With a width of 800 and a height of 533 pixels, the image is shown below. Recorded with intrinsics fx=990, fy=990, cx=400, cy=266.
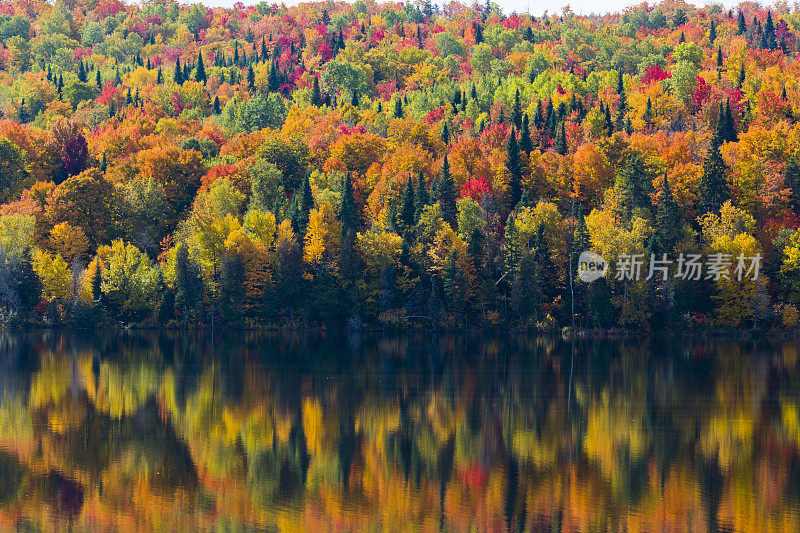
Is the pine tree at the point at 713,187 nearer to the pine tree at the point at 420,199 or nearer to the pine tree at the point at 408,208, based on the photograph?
the pine tree at the point at 420,199

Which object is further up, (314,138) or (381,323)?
(314,138)

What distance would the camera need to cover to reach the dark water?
33.0 metres

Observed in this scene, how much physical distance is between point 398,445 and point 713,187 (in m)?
83.9

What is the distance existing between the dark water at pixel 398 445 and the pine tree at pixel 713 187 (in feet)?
144

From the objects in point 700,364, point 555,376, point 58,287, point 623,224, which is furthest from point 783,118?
point 58,287

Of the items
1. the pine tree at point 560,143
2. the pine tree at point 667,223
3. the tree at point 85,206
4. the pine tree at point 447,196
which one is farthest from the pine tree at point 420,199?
the tree at point 85,206

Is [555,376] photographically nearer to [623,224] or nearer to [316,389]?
[316,389]

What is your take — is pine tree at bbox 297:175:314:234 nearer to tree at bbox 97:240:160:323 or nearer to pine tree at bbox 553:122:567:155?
tree at bbox 97:240:160:323

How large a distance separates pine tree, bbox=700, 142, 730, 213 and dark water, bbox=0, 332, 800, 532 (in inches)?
1727

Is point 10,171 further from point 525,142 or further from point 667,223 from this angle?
point 667,223

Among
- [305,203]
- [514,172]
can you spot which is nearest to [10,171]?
[305,203]

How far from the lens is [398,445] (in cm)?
4359

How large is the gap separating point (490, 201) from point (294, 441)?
81420mm

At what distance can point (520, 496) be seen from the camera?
35.1 meters
